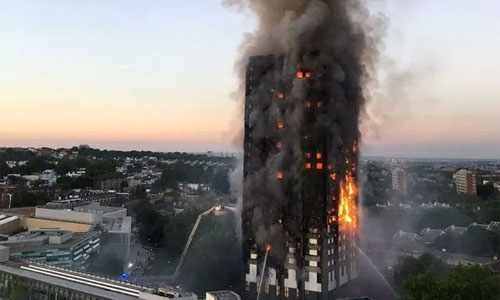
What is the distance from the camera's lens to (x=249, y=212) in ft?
100

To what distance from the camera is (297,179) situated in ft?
94.6

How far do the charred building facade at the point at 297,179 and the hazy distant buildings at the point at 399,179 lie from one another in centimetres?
7394

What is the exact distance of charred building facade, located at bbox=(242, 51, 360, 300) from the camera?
92.4ft

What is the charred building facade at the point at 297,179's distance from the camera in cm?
2817

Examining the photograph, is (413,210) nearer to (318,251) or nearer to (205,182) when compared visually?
(318,251)

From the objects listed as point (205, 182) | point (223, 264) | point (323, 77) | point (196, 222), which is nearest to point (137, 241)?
point (196, 222)

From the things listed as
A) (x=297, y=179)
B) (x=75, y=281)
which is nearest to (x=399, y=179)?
(x=297, y=179)

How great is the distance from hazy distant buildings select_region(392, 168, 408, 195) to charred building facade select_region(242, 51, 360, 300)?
73.9 meters

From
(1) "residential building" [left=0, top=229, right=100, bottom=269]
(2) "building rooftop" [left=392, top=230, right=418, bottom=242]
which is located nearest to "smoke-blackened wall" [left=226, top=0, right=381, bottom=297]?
(1) "residential building" [left=0, top=229, right=100, bottom=269]

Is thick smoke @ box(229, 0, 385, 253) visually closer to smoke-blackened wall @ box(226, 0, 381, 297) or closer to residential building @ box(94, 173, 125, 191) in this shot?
smoke-blackened wall @ box(226, 0, 381, 297)

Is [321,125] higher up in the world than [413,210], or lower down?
higher up

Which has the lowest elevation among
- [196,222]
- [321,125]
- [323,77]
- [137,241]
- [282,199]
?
[137,241]

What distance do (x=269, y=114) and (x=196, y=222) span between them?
59.4 ft

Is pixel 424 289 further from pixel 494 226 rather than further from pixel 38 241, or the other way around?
pixel 494 226
